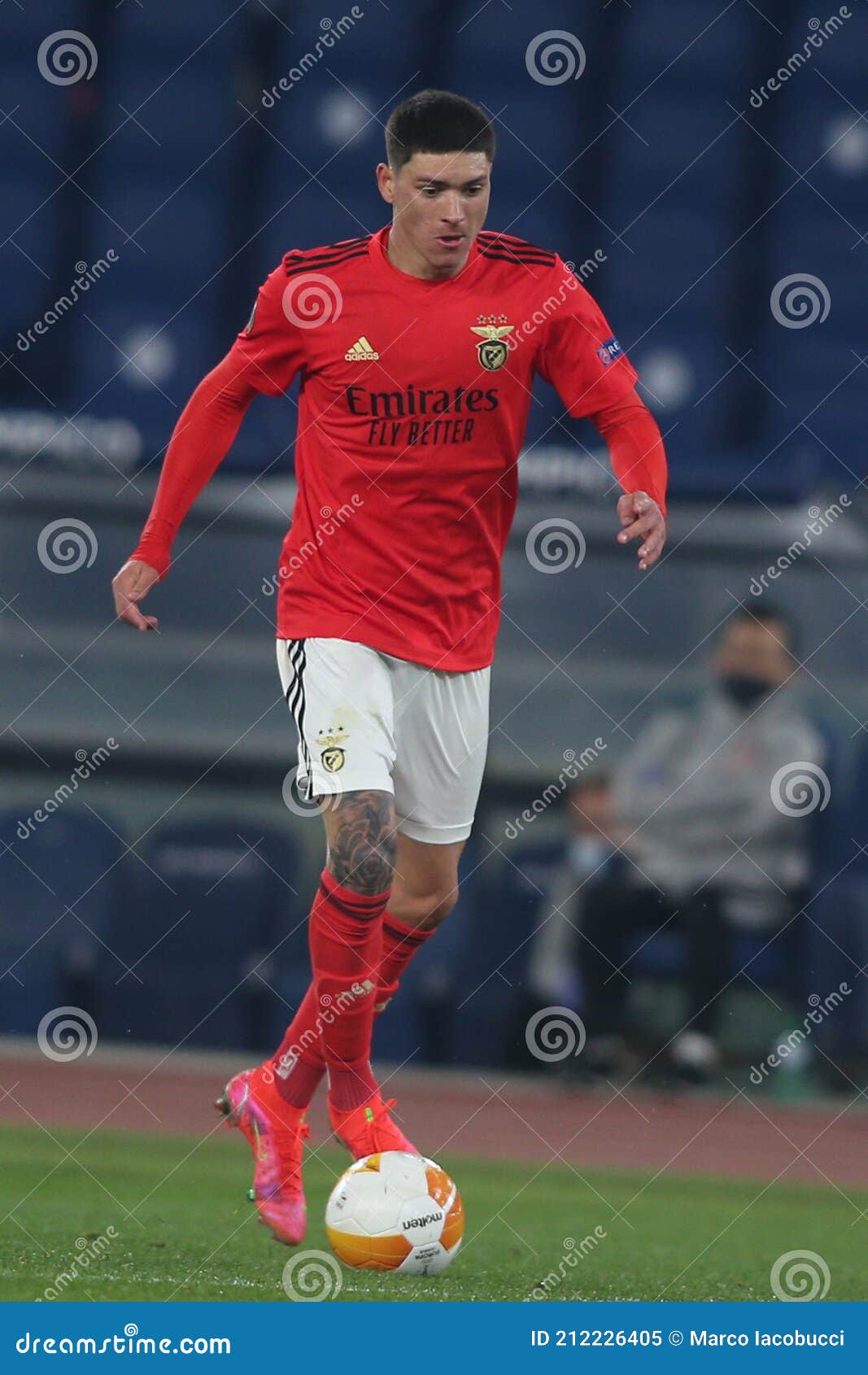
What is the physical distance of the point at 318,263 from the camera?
465 cm

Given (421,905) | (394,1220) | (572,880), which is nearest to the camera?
(394,1220)

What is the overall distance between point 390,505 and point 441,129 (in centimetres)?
84

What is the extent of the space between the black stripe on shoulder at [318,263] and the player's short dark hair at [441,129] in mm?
236

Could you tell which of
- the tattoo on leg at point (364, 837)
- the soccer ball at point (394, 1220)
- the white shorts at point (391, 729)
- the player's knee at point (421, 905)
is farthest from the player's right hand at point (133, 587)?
the soccer ball at point (394, 1220)

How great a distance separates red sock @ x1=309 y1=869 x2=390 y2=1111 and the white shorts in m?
0.25

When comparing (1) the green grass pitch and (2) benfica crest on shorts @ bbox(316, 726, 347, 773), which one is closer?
(1) the green grass pitch

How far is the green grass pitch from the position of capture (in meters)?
4.26

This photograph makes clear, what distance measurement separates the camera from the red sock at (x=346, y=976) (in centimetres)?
451

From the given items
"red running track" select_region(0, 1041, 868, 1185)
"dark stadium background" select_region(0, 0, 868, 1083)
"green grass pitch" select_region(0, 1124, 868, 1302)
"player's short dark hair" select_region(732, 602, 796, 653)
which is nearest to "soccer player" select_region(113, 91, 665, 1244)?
"green grass pitch" select_region(0, 1124, 868, 1302)

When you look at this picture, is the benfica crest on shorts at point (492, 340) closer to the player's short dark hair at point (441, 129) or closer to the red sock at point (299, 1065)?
the player's short dark hair at point (441, 129)

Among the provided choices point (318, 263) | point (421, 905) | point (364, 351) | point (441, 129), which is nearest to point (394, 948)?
point (421, 905)

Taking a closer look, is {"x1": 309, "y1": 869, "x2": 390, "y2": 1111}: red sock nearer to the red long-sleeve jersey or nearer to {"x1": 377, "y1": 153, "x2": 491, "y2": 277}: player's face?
the red long-sleeve jersey

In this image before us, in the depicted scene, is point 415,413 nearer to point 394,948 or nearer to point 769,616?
point 394,948

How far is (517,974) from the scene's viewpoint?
8586mm
